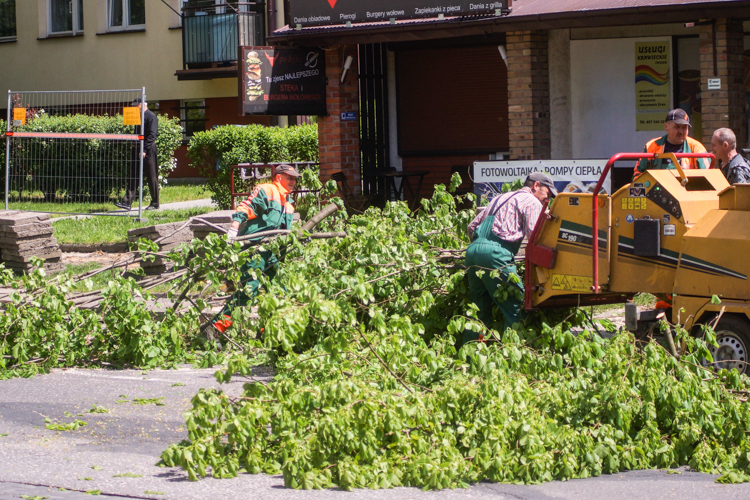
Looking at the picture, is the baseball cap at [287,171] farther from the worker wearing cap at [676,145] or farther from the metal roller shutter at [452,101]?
the metal roller shutter at [452,101]

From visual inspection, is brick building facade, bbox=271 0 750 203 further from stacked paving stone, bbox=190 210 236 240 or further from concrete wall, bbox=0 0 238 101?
concrete wall, bbox=0 0 238 101

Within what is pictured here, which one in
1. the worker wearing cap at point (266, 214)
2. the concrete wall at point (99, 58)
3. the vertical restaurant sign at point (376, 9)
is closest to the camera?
the worker wearing cap at point (266, 214)

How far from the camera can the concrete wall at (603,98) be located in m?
13.8

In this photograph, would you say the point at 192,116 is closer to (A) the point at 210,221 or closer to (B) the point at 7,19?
(B) the point at 7,19

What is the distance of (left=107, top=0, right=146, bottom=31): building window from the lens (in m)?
26.5

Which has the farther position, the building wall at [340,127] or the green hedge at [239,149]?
the green hedge at [239,149]

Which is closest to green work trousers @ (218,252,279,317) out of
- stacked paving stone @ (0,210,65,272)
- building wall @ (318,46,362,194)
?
stacked paving stone @ (0,210,65,272)

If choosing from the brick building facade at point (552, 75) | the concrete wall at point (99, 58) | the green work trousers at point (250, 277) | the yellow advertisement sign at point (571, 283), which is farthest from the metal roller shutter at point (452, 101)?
the concrete wall at point (99, 58)

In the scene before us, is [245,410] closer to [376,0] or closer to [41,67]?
[376,0]

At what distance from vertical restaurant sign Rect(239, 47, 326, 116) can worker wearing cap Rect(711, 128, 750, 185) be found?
7.38 meters

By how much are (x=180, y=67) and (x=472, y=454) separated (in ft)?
73.6

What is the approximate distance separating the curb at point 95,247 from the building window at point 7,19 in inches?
681

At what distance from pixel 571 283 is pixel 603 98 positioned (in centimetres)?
768

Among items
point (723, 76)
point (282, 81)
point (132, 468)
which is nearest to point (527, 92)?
point (723, 76)
